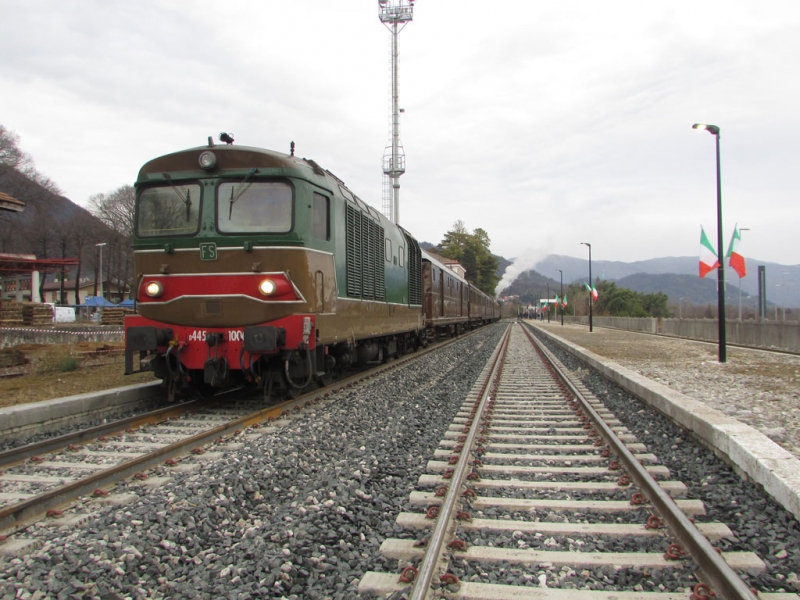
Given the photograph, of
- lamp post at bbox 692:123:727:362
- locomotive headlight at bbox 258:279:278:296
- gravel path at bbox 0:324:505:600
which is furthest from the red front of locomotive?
lamp post at bbox 692:123:727:362

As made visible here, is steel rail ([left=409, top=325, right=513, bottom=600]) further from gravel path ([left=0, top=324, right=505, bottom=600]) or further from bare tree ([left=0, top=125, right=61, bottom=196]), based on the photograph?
bare tree ([left=0, top=125, right=61, bottom=196])

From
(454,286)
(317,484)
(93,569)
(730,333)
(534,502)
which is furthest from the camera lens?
(454,286)

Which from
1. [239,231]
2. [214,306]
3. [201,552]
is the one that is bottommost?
[201,552]

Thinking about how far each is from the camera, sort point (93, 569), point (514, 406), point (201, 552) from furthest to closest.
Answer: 1. point (514, 406)
2. point (201, 552)
3. point (93, 569)

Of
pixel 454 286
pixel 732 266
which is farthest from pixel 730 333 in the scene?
pixel 454 286

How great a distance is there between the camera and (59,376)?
11.2 m

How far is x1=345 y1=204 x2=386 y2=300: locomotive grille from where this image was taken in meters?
9.09

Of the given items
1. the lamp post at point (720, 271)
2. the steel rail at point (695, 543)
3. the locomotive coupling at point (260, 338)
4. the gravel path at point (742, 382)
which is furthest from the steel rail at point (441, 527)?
the lamp post at point (720, 271)

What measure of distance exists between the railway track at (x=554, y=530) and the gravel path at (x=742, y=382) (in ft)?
5.75

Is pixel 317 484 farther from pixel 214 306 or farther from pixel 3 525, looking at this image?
pixel 214 306

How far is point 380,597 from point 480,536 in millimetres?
921

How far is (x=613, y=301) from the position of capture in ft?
267

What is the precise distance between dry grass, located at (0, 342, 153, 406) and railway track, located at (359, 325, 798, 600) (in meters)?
6.25

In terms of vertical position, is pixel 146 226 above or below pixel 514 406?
above
